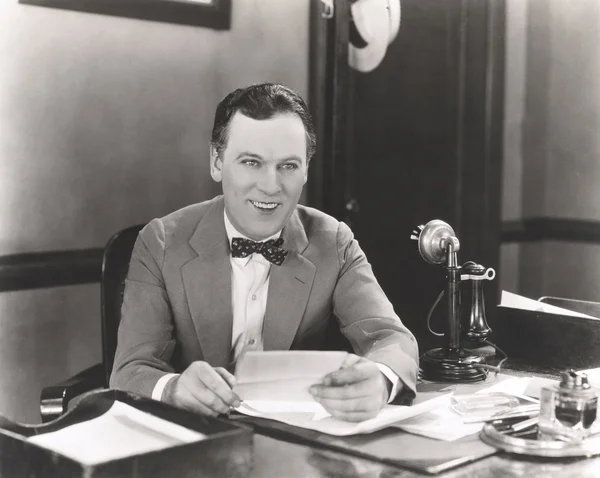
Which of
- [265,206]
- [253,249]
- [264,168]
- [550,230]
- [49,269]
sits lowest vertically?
[550,230]

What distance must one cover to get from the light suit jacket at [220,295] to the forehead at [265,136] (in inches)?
9.8

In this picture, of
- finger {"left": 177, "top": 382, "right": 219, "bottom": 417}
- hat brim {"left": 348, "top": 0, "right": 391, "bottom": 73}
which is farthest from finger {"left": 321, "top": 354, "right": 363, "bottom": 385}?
hat brim {"left": 348, "top": 0, "right": 391, "bottom": 73}

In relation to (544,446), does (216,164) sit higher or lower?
higher

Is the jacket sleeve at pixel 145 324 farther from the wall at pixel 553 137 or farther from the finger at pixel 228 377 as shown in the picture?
the wall at pixel 553 137

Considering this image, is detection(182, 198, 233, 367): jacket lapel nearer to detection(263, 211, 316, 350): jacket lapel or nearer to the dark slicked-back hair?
detection(263, 211, 316, 350): jacket lapel

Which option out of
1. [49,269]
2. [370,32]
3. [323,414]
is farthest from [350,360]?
[370,32]

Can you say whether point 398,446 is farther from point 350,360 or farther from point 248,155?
point 248,155

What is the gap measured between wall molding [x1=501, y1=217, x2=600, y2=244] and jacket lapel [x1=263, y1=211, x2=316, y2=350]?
2913mm

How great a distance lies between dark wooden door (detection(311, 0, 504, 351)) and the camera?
4.14m

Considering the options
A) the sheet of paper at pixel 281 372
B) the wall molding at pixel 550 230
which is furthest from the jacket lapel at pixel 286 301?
the wall molding at pixel 550 230

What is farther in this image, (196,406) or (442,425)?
(196,406)

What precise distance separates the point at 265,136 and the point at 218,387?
78cm

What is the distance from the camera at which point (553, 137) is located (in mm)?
5012

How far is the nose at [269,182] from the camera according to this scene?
2189mm
